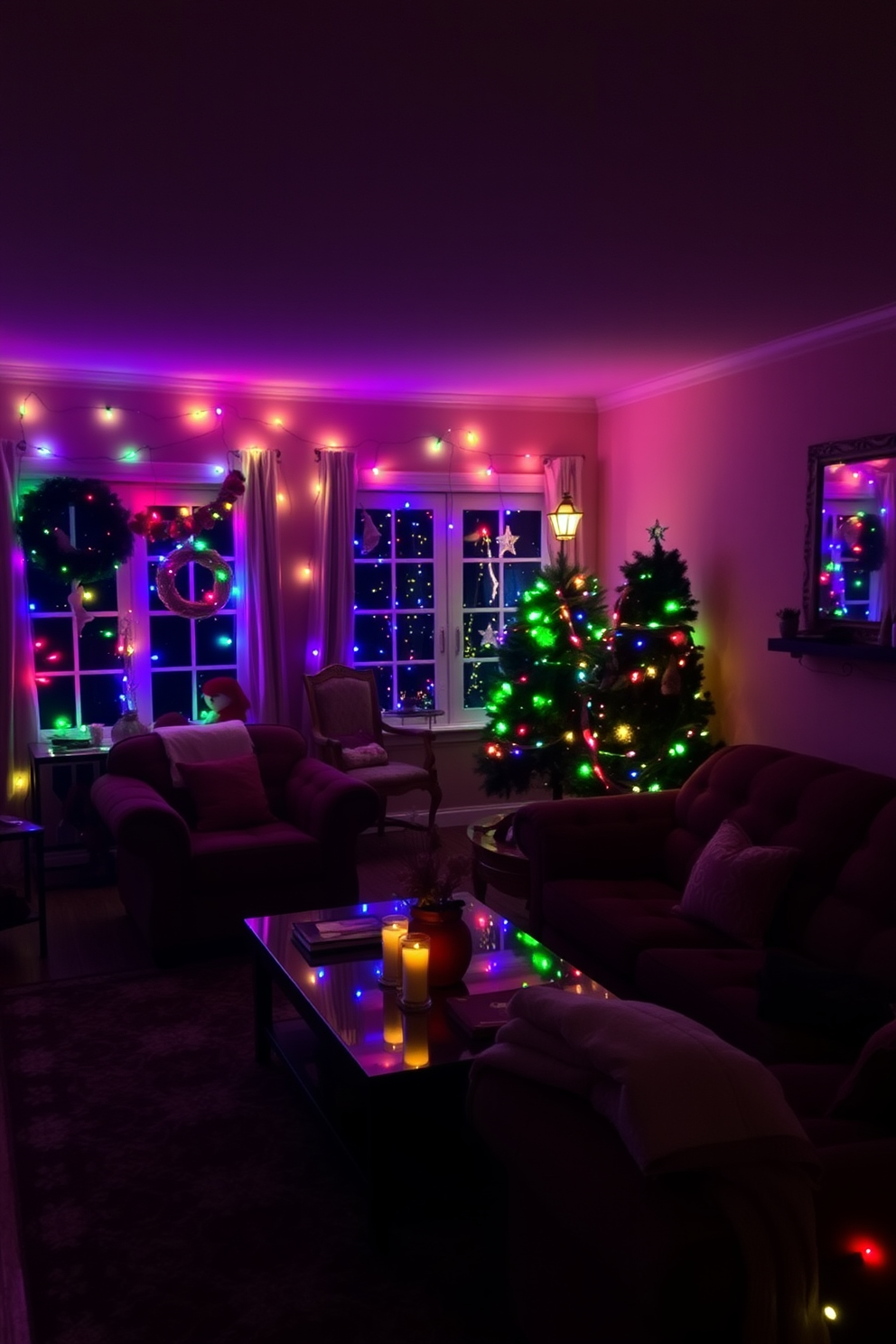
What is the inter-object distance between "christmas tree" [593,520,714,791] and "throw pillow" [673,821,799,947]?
197 centimetres

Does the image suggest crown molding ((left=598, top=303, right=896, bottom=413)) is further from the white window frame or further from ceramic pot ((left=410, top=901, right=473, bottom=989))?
ceramic pot ((left=410, top=901, right=473, bottom=989))

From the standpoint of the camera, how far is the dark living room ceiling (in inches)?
92.5

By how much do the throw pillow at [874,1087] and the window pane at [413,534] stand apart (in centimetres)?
536

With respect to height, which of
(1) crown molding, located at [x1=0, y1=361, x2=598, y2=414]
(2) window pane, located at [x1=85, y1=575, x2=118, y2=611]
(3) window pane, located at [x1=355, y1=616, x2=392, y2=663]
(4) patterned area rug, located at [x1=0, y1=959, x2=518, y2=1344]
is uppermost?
(1) crown molding, located at [x1=0, y1=361, x2=598, y2=414]

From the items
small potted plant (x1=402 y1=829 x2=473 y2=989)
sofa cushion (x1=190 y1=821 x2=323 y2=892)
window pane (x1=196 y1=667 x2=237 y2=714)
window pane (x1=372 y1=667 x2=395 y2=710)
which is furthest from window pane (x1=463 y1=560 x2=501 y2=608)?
small potted plant (x1=402 y1=829 x2=473 y2=989)

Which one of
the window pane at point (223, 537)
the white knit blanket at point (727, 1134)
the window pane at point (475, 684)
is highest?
the window pane at point (223, 537)

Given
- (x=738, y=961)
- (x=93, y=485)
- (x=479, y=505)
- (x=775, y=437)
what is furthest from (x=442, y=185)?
(x=479, y=505)

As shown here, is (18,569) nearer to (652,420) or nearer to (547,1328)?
(652,420)

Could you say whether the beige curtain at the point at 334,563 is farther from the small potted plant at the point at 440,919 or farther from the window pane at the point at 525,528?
the small potted plant at the point at 440,919

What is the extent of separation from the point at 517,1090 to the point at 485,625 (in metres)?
5.49

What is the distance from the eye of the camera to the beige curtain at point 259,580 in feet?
21.5

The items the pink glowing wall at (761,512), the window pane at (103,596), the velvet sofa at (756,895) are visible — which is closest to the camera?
the velvet sofa at (756,895)

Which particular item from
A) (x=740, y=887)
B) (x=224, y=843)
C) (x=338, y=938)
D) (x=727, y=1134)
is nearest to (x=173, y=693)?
(x=224, y=843)

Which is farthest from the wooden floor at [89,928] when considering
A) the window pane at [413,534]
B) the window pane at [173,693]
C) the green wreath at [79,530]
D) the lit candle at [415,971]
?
the window pane at [413,534]
